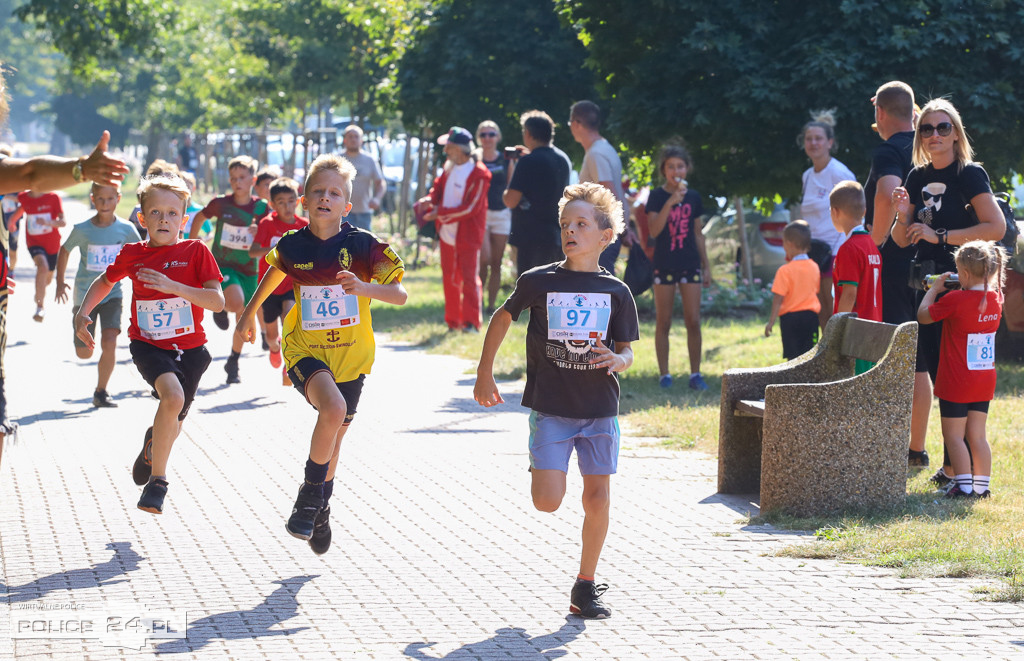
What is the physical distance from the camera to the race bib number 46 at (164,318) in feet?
21.9

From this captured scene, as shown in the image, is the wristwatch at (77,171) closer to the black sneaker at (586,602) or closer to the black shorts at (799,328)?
the black sneaker at (586,602)

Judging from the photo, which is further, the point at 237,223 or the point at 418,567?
the point at 237,223

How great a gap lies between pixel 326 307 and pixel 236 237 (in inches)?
A: 233

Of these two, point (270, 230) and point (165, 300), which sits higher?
point (270, 230)

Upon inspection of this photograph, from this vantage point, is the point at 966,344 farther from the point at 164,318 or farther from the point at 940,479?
the point at 164,318

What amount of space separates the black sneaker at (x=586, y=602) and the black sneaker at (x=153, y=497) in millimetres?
1982

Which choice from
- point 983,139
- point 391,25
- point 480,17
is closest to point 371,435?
point 983,139

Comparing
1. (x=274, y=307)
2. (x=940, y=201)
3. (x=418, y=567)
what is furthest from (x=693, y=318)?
(x=418, y=567)

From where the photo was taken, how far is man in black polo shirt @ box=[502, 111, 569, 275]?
Answer: 1227 cm

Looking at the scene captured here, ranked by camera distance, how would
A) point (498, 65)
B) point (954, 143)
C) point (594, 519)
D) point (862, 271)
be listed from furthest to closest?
point (498, 65), point (862, 271), point (954, 143), point (594, 519)

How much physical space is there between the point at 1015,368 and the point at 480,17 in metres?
8.69

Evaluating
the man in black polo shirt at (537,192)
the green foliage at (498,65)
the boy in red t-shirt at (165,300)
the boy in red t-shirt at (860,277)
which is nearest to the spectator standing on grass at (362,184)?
the green foliage at (498,65)

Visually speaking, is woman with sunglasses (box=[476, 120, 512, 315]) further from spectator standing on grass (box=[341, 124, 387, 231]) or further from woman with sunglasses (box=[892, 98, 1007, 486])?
woman with sunglasses (box=[892, 98, 1007, 486])

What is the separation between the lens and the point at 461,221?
47.6 ft
